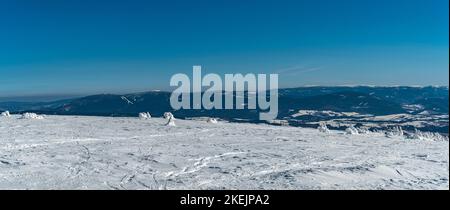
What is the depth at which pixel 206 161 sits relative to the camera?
66.3ft

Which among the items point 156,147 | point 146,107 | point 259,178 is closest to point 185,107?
point 146,107

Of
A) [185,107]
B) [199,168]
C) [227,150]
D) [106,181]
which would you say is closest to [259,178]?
[199,168]

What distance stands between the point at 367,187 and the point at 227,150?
9.88 m

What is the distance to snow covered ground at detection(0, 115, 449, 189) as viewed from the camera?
1560cm

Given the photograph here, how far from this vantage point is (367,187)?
1552 cm

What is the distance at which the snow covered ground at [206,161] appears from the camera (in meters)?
15.6
